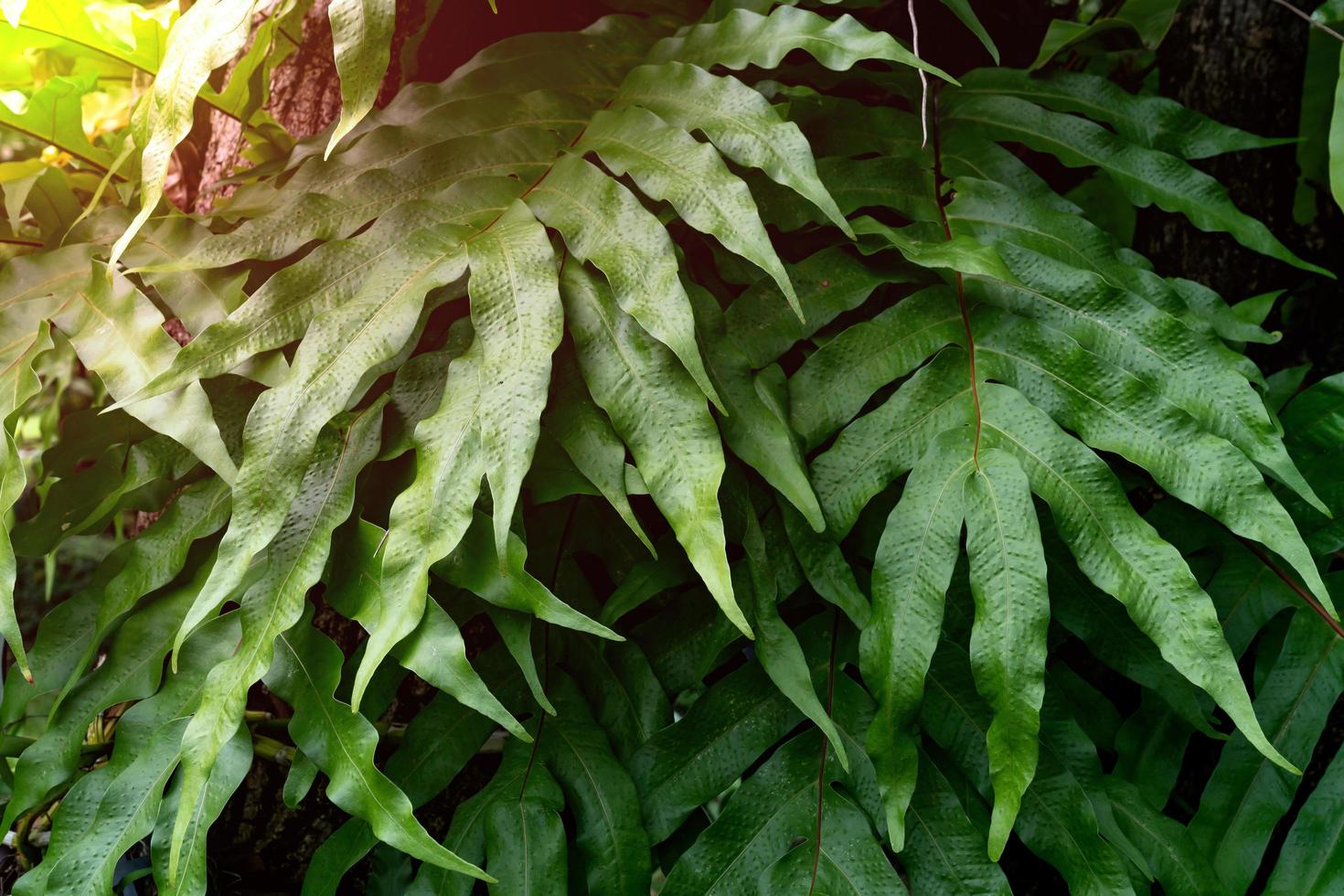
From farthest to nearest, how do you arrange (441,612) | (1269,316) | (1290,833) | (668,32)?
(1269,316) → (668,32) → (1290,833) → (441,612)

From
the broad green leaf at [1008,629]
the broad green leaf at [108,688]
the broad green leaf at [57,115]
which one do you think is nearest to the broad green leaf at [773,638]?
the broad green leaf at [1008,629]

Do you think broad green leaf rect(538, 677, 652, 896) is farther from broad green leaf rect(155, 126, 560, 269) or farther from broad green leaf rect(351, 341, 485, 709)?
broad green leaf rect(155, 126, 560, 269)

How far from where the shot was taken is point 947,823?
78cm

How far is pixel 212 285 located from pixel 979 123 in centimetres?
74

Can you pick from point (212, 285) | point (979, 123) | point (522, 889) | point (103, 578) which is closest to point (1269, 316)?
point (979, 123)

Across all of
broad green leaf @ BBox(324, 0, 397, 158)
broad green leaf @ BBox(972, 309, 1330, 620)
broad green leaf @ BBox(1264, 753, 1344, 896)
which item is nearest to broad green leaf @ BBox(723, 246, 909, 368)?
broad green leaf @ BBox(972, 309, 1330, 620)

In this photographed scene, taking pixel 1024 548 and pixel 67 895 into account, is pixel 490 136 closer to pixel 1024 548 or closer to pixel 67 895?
pixel 1024 548

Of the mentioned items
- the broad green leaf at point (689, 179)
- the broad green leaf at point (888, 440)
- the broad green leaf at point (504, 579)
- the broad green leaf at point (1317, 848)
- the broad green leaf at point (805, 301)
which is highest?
the broad green leaf at point (689, 179)

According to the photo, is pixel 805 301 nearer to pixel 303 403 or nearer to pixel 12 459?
pixel 303 403

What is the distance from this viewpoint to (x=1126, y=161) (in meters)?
0.95

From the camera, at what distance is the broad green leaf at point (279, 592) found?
666 mm

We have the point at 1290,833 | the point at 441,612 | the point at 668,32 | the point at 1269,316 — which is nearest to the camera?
the point at 441,612

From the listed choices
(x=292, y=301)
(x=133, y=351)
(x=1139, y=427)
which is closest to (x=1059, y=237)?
(x=1139, y=427)

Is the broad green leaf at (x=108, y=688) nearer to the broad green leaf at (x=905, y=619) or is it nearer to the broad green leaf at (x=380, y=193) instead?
the broad green leaf at (x=380, y=193)
